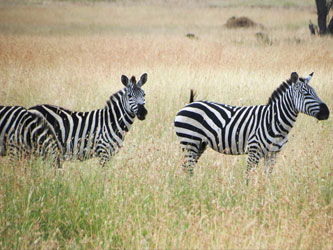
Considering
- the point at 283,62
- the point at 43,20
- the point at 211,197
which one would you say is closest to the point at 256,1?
the point at 43,20

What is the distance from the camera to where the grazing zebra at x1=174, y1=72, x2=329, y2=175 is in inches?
170

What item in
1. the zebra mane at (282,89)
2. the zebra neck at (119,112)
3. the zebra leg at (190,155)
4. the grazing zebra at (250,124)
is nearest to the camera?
the grazing zebra at (250,124)

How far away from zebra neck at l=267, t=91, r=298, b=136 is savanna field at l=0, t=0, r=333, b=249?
39 cm

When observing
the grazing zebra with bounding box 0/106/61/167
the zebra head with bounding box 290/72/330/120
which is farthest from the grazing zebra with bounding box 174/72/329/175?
the grazing zebra with bounding box 0/106/61/167

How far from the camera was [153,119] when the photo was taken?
7047 millimetres

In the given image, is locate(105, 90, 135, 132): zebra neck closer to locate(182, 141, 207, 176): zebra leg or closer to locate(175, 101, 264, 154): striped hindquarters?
locate(175, 101, 264, 154): striped hindquarters

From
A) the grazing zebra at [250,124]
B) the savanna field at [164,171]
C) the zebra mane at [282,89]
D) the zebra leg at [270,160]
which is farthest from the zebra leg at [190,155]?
the zebra mane at [282,89]

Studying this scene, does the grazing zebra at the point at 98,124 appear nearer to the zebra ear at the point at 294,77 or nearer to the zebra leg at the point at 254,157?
the zebra leg at the point at 254,157

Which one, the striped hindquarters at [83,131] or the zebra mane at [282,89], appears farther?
the striped hindquarters at [83,131]

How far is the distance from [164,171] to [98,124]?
3.72 feet

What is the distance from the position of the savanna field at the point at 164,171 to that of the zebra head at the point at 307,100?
22.8 inches

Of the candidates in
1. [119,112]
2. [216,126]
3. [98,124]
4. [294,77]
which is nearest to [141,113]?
[119,112]

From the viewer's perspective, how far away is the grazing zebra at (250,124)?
170 inches

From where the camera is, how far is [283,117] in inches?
171
